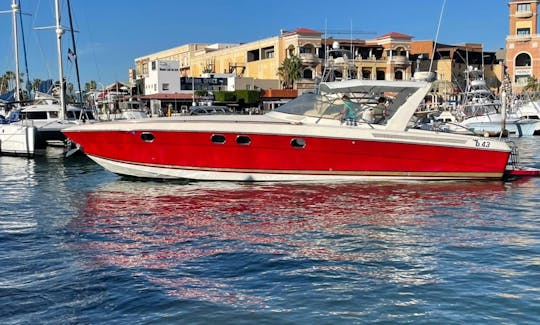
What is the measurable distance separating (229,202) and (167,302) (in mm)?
6043

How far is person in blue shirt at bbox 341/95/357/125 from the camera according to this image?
46.0 feet

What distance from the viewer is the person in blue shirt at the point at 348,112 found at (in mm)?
14008

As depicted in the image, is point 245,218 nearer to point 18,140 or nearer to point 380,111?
point 380,111

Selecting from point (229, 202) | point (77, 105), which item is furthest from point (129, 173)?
point (77, 105)

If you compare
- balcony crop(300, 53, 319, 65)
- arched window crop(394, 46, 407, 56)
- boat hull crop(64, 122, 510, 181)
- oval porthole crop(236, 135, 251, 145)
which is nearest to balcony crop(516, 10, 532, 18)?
arched window crop(394, 46, 407, 56)

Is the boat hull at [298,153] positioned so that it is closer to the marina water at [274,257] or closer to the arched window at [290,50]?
the marina water at [274,257]

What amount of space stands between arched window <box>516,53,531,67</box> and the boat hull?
8397cm

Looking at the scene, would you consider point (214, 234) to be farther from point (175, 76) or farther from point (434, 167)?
point (175, 76)

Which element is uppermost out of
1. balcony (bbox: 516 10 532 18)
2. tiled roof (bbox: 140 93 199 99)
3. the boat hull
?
balcony (bbox: 516 10 532 18)

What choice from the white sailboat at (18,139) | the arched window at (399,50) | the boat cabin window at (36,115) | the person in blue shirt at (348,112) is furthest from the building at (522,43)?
the person in blue shirt at (348,112)

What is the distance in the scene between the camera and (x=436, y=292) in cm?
610

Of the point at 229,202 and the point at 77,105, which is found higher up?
the point at 77,105

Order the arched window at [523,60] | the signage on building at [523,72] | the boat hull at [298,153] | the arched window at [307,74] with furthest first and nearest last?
the arched window at [523,60]
the signage on building at [523,72]
the arched window at [307,74]
the boat hull at [298,153]

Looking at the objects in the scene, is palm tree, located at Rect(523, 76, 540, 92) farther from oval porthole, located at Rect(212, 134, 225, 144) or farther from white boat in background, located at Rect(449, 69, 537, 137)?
oval porthole, located at Rect(212, 134, 225, 144)
